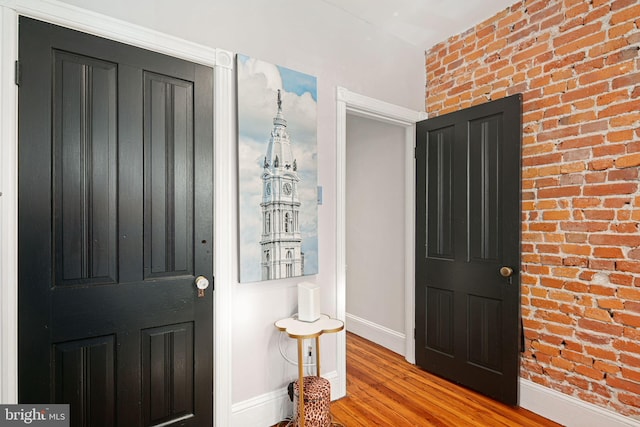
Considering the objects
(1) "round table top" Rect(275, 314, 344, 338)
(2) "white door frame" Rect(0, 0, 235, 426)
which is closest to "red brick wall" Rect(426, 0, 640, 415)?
(1) "round table top" Rect(275, 314, 344, 338)

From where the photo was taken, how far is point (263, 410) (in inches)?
83.7

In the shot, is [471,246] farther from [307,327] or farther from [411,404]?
[307,327]

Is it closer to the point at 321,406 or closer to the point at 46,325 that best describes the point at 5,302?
the point at 46,325

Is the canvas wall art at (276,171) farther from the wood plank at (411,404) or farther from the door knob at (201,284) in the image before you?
the wood plank at (411,404)

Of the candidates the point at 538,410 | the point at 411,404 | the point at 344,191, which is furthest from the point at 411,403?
the point at 344,191

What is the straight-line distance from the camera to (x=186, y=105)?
1.86 metres

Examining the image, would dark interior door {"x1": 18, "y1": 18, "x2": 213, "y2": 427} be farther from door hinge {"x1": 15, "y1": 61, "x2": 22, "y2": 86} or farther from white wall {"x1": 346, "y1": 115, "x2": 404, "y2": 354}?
white wall {"x1": 346, "y1": 115, "x2": 404, "y2": 354}

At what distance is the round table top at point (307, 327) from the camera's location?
6.29 ft

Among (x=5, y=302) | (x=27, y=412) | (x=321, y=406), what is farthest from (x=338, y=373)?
(x=5, y=302)

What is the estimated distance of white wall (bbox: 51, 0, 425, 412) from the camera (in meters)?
1.88

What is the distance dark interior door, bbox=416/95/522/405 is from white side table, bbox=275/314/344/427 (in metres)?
1.15

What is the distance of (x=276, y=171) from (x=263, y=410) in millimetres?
1487

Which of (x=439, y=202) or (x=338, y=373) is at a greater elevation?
(x=439, y=202)

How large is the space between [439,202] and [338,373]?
1551mm
